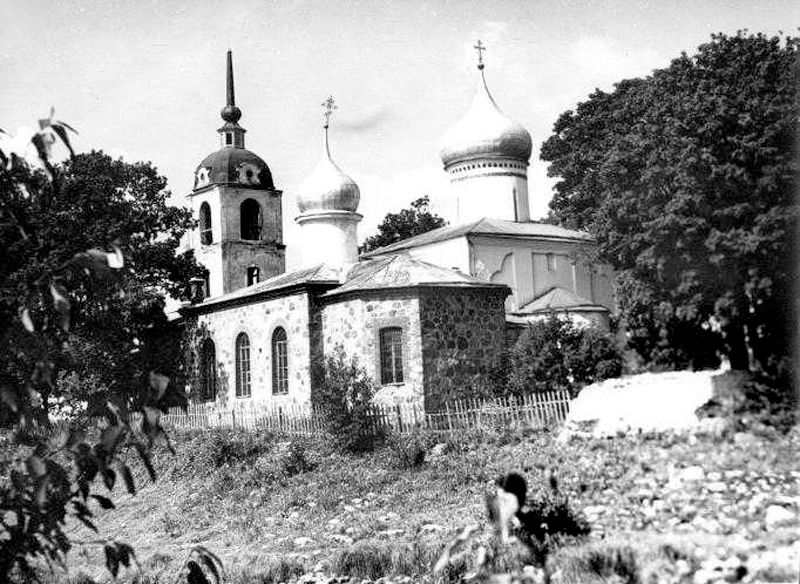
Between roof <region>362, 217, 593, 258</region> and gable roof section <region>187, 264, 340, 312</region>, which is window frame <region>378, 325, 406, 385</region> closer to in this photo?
gable roof section <region>187, 264, 340, 312</region>

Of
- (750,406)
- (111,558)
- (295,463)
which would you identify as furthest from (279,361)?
(111,558)

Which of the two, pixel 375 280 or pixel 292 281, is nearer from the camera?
pixel 375 280

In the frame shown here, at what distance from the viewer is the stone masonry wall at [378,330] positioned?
882 inches

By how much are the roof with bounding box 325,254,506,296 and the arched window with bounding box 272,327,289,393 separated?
102 inches

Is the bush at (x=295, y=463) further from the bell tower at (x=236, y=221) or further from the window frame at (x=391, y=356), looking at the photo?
the bell tower at (x=236, y=221)

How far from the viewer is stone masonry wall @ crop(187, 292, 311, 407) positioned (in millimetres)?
24688

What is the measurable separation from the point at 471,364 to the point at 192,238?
17380 millimetres

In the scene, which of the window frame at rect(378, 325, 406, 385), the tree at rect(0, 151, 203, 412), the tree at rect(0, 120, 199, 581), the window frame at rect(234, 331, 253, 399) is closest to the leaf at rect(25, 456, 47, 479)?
the tree at rect(0, 120, 199, 581)

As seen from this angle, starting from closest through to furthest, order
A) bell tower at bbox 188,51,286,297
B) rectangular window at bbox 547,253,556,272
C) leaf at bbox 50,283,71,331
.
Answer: leaf at bbox 50,283,71,331 < rectangular window at bbox 547,253,556,272 < bell tower at bbox 188,51,286,297

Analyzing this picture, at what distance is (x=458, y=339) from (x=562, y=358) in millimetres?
3656

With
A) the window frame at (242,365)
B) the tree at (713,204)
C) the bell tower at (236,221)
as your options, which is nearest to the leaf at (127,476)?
the tree at (713,204)

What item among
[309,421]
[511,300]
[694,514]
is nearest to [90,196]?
[309,421]

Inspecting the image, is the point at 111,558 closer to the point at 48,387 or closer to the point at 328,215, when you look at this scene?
the point at 48,387

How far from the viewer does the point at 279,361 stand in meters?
25.7
